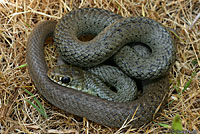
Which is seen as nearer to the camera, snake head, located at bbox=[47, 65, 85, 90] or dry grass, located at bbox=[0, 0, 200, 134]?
dry grass, located at bbox=[0, 0, 200, 134]

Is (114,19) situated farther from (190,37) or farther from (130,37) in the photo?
(190,37)

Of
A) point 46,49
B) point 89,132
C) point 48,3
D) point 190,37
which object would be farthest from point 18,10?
point 190,37

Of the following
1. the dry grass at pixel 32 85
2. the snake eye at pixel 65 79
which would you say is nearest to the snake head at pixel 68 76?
the snake eye at pixel 65 79

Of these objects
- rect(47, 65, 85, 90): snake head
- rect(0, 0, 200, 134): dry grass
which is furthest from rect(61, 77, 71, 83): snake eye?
rect(0, 0, 200, 134): dry grass

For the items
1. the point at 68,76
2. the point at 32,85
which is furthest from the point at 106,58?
the point at 32,85

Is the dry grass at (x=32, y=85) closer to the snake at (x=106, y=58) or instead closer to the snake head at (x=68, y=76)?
the snake at (x=106, y=58)

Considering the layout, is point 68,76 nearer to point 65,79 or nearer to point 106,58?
point 65,79

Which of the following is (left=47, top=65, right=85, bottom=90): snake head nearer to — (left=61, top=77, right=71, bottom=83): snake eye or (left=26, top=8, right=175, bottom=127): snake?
(left=61, top=77, right=71, bottom=83): snake eye
